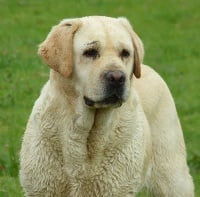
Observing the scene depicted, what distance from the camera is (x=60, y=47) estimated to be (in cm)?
664

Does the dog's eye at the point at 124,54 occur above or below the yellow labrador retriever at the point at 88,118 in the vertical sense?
above

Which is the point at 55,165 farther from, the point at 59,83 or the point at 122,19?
the point at 122,19

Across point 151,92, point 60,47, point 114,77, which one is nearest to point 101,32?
point 60,47

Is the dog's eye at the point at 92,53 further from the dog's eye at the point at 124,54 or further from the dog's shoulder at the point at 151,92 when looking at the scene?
the dog's shoulder at the point at 151,92

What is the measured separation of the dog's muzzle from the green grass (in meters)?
2.04

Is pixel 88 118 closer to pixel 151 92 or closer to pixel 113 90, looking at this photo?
pixel 113 90

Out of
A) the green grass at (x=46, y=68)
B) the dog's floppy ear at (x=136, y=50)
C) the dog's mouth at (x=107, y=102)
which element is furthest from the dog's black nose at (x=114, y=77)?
the green grass at (x=46, y=68)

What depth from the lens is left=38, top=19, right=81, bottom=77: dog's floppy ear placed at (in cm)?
660

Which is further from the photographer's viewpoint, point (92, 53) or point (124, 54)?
point (124, 54)

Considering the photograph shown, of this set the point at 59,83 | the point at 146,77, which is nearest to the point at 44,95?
the point at 59,83

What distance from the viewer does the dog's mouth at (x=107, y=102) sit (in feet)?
21.1

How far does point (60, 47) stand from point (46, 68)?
23.1 feet

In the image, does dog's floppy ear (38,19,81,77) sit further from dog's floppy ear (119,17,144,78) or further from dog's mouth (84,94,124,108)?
dog's floppy ear (119,17,144,78)

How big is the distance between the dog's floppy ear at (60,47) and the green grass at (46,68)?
190 centimetres
